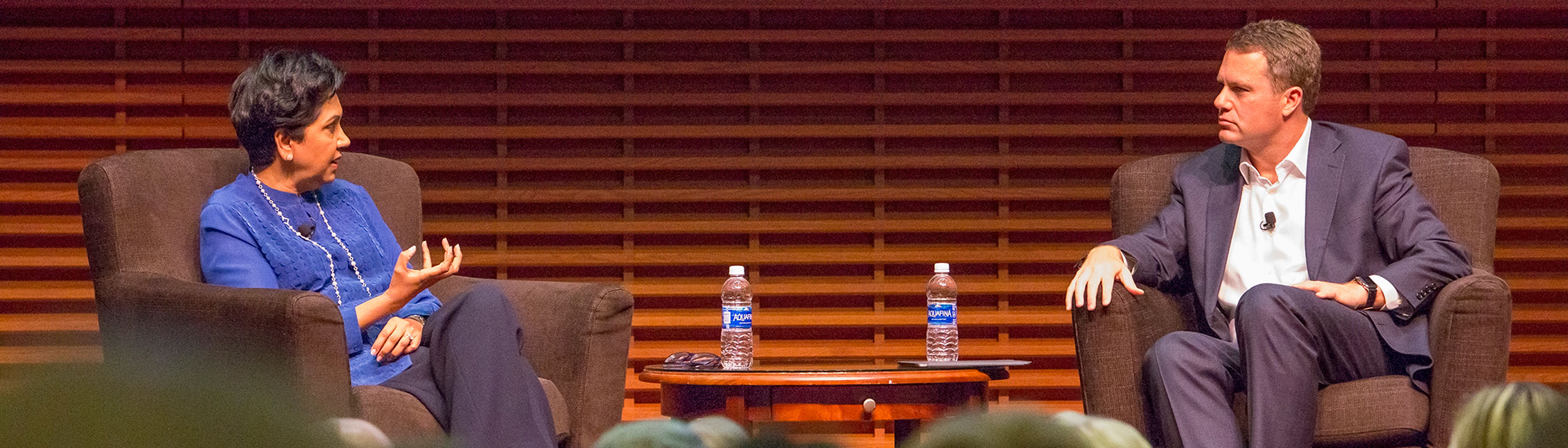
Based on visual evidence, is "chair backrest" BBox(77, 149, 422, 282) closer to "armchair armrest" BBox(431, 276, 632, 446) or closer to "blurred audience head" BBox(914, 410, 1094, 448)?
"armchair armrest" BBox(431, 276, 632, 446)

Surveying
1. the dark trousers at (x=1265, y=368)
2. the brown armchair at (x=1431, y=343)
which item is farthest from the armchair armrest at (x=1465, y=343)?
the dark trousers at (x=1265, y=368)

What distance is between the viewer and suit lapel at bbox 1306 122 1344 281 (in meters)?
2.91

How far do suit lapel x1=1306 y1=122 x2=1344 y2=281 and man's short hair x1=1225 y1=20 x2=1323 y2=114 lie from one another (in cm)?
11

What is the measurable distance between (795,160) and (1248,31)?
1.99 m

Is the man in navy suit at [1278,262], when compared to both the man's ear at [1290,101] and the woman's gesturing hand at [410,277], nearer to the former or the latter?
the man's ear at [1290,101]

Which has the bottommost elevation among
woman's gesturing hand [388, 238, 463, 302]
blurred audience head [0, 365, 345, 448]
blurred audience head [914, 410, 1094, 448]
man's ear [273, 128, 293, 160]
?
woman's gesturing hand [388, 238, 463, 302]

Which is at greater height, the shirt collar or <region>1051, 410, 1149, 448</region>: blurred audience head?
the shirt collar

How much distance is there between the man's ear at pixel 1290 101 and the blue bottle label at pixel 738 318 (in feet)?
4.25

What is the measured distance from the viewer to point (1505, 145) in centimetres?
483

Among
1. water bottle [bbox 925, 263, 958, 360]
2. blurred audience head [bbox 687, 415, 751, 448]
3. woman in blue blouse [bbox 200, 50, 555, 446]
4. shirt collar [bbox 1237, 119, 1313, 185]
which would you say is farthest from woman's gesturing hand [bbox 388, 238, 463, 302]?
blurred audience head [bbox 687, 415, 751, 448]

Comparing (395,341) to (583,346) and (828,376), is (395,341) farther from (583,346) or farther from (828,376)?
(828,376)

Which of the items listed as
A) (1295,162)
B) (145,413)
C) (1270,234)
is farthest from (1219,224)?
(145,413)

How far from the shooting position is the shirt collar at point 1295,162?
9.91 ft

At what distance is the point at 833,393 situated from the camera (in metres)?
2.65
